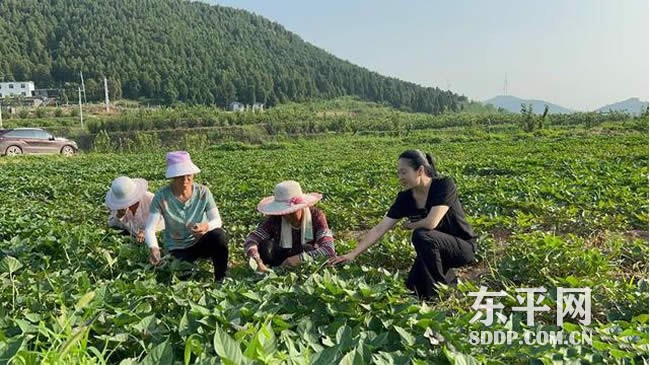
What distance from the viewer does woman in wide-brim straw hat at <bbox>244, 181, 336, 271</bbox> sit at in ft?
13.2

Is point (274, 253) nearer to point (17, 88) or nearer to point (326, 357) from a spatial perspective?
point (326, 357)

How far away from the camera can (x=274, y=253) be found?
4.20 meters

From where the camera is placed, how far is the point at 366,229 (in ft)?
20.3

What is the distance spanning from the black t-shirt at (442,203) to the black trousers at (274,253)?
77 centimetres

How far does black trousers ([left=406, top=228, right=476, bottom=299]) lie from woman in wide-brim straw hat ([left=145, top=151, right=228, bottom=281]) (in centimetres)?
152

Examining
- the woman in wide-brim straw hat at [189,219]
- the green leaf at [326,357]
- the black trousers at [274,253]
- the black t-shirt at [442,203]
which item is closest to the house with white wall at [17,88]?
the woman in wide-brim straw hat at [189,219]

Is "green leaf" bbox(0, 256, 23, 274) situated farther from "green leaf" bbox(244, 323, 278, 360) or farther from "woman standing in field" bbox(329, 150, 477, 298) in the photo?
"woman standing in field" bbox(329, 150, 477, 298)

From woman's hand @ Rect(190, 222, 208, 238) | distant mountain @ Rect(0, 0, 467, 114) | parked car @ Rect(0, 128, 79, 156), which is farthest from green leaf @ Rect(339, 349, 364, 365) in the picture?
distant mountain @ Rect(0, 0, 467, 114)

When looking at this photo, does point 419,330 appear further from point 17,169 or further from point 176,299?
point 17,169

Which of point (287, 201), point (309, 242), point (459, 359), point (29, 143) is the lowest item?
point (29, 143)

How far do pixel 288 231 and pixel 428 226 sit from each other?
1079mm

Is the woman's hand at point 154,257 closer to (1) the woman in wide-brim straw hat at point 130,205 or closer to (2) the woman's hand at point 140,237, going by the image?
(1) the woman in wide-brim straw hat at point 130,205

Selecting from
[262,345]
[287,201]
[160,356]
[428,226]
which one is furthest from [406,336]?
[287,201]

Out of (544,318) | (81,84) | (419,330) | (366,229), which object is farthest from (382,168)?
(81,84)
